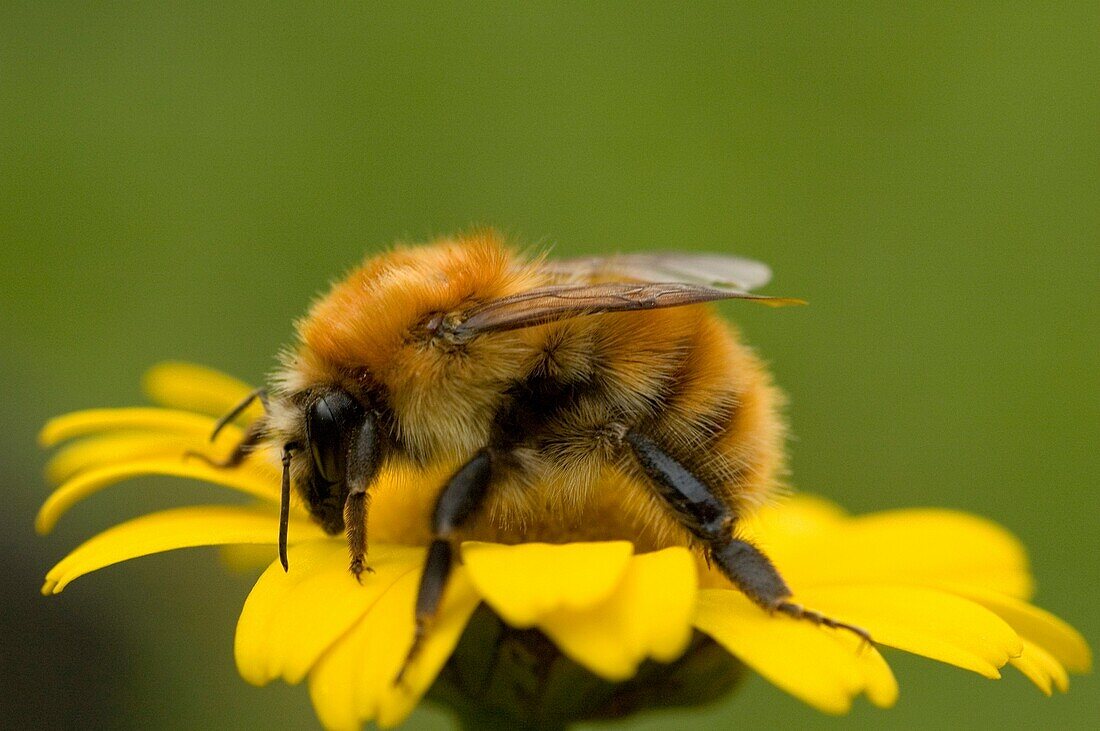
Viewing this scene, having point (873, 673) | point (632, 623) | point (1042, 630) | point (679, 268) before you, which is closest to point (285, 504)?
point (632, 623)

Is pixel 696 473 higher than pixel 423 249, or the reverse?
pixel 423 249

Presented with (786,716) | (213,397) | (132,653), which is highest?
(213,397)

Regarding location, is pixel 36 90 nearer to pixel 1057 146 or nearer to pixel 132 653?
pixel 132 653

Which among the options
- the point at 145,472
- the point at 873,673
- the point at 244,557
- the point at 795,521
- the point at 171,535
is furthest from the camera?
the point at 795,521

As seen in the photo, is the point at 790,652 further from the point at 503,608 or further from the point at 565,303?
the point at 565,303

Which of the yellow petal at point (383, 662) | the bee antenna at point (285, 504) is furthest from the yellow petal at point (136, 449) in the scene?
the yellow petal at point (383, 662)

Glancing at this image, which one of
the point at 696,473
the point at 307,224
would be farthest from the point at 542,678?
the point at 307,224
